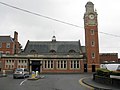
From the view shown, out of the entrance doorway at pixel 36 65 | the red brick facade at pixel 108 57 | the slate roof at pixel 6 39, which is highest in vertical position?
the slate roof at pixel 6 39

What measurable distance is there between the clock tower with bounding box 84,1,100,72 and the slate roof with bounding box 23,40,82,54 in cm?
709

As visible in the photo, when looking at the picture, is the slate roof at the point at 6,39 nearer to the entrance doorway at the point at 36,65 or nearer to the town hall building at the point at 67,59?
the town hall building at the point at 67,59

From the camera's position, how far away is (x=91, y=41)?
70.8 meters

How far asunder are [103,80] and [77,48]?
183 feet

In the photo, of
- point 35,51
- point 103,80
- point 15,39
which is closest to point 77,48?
point 35,51

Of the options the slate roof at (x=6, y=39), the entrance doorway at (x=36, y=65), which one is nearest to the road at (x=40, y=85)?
the entrance doorway at (x=36, y=65)

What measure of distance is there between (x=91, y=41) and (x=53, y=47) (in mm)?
15257

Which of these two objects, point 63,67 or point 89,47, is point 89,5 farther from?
point 63,67

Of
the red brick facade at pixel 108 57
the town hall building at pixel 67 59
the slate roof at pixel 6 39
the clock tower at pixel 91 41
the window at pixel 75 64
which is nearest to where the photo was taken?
the clock tower at pixel 91 41

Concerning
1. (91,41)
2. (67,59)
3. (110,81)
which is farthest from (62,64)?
(110,81)

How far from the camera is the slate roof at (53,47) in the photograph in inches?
3056

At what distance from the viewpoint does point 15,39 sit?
85250 mm

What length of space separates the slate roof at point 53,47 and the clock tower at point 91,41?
7.09 m

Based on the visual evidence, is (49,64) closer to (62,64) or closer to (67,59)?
(62,64)
